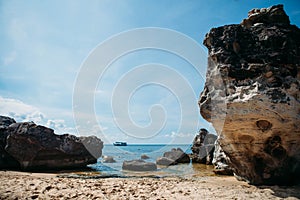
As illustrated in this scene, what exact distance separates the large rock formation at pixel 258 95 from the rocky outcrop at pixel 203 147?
16888 millimetres

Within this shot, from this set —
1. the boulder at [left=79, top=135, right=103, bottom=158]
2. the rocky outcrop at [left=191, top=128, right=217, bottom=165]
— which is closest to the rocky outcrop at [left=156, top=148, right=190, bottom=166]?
the rocky outcrop at [left=191, top=128, right=217, bottom=165]

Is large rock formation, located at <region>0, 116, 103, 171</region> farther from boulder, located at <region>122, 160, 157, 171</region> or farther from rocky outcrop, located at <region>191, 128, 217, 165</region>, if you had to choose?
rocky outcrop, located at <region>191, 128, 217, 165</region>

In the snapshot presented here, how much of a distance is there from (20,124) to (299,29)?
65.5ft

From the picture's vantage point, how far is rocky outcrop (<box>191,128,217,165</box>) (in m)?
25.5

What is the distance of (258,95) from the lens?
716cm

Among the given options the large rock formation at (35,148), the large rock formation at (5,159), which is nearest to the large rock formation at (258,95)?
the large rock formation at (35,148)

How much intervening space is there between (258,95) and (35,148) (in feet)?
54.8

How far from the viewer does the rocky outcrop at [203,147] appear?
25.5m

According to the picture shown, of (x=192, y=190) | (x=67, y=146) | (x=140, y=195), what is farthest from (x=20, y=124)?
(x=192, y=190)

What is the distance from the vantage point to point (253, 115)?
7.33 m

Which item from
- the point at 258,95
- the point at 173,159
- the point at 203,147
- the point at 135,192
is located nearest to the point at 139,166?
the point at 173,159

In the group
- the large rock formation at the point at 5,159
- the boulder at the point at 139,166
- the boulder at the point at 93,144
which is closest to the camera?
the large rock formation at the point at 5,159

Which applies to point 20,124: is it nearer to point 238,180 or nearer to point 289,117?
point 238,180

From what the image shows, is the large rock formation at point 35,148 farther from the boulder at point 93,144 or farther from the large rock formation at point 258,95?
the large rock formation at point 258,95
